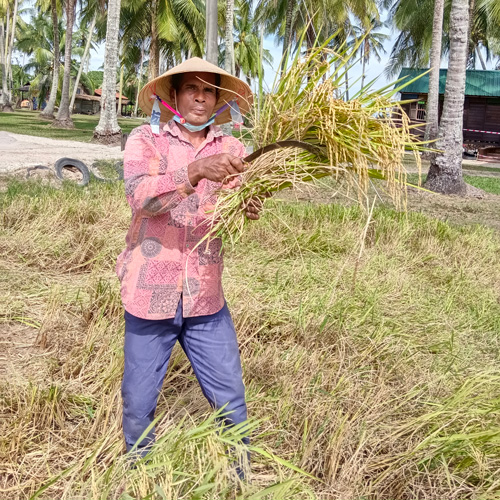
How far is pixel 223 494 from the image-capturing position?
1.44 meters

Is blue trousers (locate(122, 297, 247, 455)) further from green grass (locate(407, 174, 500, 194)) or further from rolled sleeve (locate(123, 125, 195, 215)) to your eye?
green grass (locate(407, 174, 500, 194))

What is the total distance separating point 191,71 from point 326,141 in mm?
505

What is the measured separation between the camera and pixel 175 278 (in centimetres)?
178

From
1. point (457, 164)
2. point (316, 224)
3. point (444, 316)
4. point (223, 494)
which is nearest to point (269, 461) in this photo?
point (223, 494)

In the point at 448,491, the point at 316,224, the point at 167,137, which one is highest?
the point at 167,137

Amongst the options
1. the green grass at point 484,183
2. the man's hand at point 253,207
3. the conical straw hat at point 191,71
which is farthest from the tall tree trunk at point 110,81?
the man's hand at point 253,207

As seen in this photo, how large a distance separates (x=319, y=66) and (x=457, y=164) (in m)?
7.69

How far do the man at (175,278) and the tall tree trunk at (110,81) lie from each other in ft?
44.7

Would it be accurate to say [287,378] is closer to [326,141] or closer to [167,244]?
[167,244]

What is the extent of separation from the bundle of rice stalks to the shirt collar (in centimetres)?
18

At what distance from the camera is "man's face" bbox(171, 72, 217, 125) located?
1838 millimetres

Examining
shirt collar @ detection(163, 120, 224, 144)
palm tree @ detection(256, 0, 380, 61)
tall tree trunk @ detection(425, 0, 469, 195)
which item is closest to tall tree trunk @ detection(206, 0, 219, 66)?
tall tree trunk @ detection(425, 0, 469, 195)

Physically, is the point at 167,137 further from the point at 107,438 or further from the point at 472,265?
the point at 472,265

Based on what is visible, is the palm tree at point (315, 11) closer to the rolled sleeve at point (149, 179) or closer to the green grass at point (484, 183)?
the green grass at point (484, 183)
